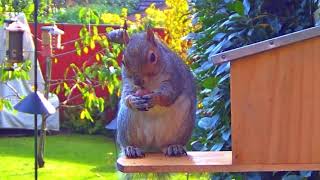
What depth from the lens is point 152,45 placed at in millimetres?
1623

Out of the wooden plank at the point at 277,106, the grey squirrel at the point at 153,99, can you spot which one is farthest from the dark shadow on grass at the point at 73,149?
the wooden plank at the point at 277,106

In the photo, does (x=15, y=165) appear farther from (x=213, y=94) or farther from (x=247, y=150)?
(x=247, y=150)

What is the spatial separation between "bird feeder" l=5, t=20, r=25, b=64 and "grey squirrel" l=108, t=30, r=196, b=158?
10.3 feet

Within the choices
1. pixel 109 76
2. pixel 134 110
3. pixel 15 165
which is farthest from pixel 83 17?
pixel 134 110

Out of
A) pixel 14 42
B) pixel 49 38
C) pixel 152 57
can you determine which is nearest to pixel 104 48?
pixel 14 42

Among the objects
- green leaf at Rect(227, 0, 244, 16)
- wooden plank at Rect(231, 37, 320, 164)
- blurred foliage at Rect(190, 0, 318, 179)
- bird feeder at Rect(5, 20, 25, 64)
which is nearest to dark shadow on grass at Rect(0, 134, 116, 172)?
bird feeder at Rect(5, 20, 25, 64)

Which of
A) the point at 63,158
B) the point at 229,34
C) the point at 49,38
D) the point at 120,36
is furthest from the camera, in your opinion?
the point at 63,158

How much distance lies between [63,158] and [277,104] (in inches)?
191

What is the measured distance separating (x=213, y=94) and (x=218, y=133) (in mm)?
125

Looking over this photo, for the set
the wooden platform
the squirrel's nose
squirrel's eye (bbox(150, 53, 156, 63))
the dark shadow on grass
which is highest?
squirrel's eye (bbox(150, 53, 156, 63))

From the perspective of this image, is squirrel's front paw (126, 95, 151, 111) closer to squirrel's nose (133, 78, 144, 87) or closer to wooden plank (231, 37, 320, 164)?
squirrel's nose (133, 78, 144, 87)

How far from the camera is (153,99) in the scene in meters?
1.60

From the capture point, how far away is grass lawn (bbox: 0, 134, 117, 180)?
18.3 ft

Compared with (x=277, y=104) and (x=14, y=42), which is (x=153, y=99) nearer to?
(x=277, y=104)
